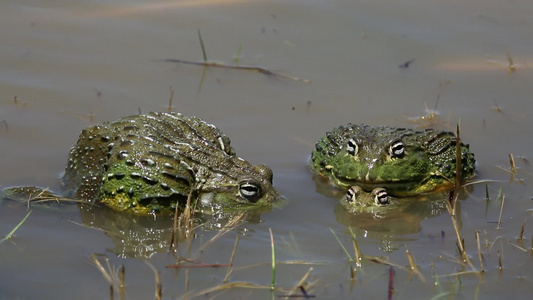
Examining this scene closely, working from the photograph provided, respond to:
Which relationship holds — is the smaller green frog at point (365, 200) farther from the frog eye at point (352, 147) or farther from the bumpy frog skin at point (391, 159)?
the frog eye at point (352, 147)

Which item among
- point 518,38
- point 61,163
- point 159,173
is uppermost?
point 518,38

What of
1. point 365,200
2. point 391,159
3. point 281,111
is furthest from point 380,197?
point 281,111

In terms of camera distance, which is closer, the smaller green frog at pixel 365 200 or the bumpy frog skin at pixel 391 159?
the smaller green frog at pixel 365 200

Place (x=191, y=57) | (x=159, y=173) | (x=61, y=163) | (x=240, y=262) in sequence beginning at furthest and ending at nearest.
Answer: (x=191, y=57)
(x=61, y=163)
(x=159, y=173)
(x=240, y=262)

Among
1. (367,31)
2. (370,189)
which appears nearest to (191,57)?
(367,31)

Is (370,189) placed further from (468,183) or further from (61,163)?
(61,163)

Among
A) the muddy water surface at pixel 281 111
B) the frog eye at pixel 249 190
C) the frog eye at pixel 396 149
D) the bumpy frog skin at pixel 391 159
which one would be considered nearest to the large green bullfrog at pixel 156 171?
the frog eye at pixel 249 190
